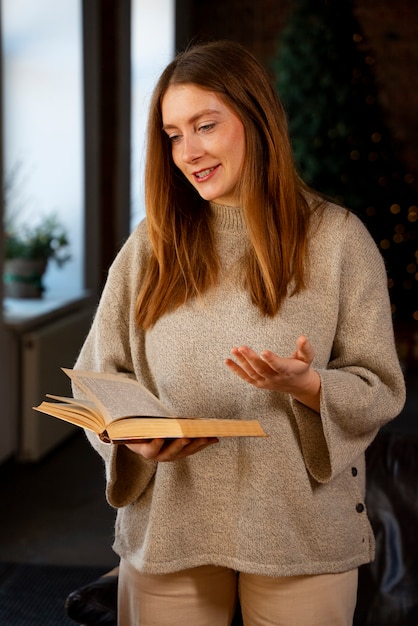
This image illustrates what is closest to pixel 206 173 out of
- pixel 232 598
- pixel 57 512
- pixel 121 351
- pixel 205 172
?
pixel 205 172

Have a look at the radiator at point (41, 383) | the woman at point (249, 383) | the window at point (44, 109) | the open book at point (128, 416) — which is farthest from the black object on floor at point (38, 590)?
the window at point (44, 109)

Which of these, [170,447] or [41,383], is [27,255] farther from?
[170,447]

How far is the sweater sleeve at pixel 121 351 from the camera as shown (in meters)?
1.47

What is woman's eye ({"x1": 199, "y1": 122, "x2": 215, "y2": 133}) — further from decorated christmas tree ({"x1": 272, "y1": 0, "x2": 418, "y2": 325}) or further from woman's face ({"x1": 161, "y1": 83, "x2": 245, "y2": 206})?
decorated christmas tree ({"x1": 272, "y1": 0, "x2": 418, "y2": 325})

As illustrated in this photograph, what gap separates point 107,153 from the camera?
18.8 ft

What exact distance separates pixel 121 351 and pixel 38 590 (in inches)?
68.1

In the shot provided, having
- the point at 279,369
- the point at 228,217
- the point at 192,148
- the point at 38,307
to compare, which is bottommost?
the point at 38,307

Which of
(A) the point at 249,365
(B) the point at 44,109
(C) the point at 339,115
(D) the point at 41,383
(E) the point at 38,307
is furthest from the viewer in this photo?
(C) the point at 339,115

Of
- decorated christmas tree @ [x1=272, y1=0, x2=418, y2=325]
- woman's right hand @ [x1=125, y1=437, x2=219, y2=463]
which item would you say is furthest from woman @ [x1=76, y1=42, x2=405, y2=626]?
decorated christmas tree @ [x1=272, y1=0, x2=418, y2=325]

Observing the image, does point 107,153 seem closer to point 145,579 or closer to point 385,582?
point 385,582

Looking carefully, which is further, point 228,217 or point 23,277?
point 23,277

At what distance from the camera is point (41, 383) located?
4.20 m

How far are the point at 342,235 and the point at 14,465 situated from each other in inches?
121

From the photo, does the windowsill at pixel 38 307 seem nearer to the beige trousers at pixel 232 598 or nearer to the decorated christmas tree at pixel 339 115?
the decorated christmas tree at pixel 339 115
